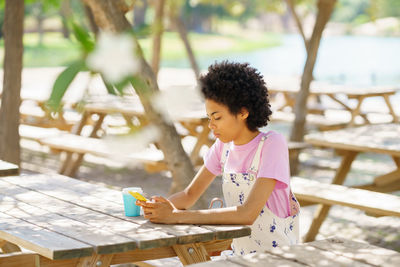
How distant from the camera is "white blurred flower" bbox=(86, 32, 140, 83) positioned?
1.22 m

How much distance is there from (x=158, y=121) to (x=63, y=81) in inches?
127

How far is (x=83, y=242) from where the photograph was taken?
2090 mm

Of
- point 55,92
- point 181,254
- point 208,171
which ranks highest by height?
point 55,92

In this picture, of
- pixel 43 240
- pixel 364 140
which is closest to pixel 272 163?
pixel 43 240

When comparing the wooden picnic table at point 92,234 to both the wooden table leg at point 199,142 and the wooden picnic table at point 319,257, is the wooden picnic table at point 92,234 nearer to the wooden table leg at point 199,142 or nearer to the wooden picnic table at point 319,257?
the wooden picnic table at point 319,257

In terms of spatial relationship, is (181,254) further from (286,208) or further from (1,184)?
(1,184)

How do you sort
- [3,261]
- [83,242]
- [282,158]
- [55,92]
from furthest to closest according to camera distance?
[282,158] → [3,261] → [83,242] → [55,92]

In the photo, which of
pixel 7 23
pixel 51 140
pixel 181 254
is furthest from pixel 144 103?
pixel 51 140

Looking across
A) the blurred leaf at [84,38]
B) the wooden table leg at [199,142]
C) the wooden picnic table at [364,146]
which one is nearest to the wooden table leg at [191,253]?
the blurred leaf at [84,38]

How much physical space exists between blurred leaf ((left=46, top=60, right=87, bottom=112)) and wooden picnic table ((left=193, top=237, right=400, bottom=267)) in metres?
0.77

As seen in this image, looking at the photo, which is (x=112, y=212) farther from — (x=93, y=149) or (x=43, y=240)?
(x=93, y=149)

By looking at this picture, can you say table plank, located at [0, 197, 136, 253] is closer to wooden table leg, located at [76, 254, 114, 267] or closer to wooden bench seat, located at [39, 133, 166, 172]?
wooden table leg, located at [76, 254, 114, 267]

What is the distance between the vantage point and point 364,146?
194 inches

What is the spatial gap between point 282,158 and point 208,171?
45 cm
